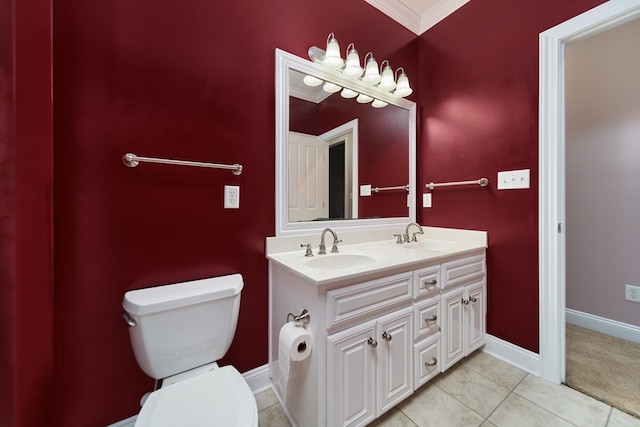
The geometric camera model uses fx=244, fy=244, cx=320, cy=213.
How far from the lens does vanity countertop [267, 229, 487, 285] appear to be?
1.02 m

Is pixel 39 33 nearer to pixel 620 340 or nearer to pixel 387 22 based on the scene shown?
pixel 387 22

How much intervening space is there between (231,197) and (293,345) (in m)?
0.76

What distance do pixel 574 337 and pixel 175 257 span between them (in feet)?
9.25

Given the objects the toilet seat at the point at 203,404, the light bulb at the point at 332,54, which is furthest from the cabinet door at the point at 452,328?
the light bulb at the point at 332,54

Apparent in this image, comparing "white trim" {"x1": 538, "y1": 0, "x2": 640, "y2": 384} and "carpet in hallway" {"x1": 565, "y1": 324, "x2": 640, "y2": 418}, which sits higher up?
"white trim" {"x1": 538, "y1": 0, "x2": 640, "y2": 384}

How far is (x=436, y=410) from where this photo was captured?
123 cm

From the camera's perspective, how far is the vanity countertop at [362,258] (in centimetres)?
102

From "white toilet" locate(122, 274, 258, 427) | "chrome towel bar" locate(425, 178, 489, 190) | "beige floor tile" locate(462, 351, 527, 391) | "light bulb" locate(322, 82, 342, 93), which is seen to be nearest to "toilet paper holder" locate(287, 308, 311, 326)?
"white toilet" locate(122, 274, 258, 427)

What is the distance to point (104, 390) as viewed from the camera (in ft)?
3.34

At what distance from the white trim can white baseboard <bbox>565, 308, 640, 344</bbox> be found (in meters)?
0.95

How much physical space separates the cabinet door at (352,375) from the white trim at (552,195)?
1134mm

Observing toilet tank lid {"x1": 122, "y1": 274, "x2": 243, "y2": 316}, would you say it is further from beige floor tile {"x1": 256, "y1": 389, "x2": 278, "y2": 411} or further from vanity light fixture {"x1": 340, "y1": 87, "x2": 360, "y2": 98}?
vanity light fixture {"x1": 340, "y1": 87, "x2": 360, "y2": 98}

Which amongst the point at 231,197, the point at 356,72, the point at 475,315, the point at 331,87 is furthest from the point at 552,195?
the point at 231,197

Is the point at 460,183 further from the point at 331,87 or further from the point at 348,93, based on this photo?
the point at 331,87
